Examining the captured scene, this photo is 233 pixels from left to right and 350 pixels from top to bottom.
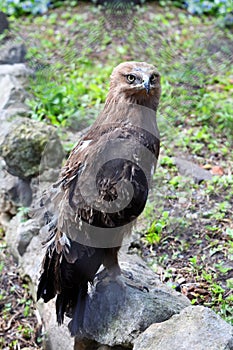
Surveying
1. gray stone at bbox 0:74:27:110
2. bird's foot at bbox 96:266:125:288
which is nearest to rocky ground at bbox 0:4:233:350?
bird's foot at bbox 96:266:125:288

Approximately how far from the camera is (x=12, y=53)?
6801mm

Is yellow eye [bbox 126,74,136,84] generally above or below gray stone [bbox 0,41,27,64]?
above

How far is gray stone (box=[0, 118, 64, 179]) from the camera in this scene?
4785 mm

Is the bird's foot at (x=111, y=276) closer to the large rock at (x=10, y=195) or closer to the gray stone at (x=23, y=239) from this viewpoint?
the gray stone at (x=23, y=239)

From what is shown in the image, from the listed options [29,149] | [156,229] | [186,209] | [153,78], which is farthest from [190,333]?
[29,149]

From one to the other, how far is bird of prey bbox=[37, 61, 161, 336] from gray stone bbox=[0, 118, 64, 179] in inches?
42.0

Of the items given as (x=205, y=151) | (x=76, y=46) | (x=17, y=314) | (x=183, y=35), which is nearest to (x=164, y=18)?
(x=183, y=35)

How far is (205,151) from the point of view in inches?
221

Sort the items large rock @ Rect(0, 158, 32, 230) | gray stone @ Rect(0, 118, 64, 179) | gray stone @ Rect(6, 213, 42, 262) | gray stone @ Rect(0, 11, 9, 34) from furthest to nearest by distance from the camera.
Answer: gray stone @ Rect(0, 11, 9, 34), large rock @ Rect(0, 158, 32, 230), gray stone @ Rect(0, 118, 64, 179), gray stone @ Rect(6, 213, 42, 262)

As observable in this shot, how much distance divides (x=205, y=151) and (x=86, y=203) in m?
2.30

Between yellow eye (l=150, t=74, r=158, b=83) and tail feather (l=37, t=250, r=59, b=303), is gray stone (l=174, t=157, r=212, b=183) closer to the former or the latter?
yellow eye (l=150, t=74, r=158, b=83)

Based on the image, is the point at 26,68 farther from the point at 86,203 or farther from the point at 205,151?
the point at 86,203

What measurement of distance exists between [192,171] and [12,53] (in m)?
2.50

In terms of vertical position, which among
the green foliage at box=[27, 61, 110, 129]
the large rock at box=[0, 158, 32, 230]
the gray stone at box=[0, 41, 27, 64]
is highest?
the gray stone at box=[0, 41, 27, 64]
